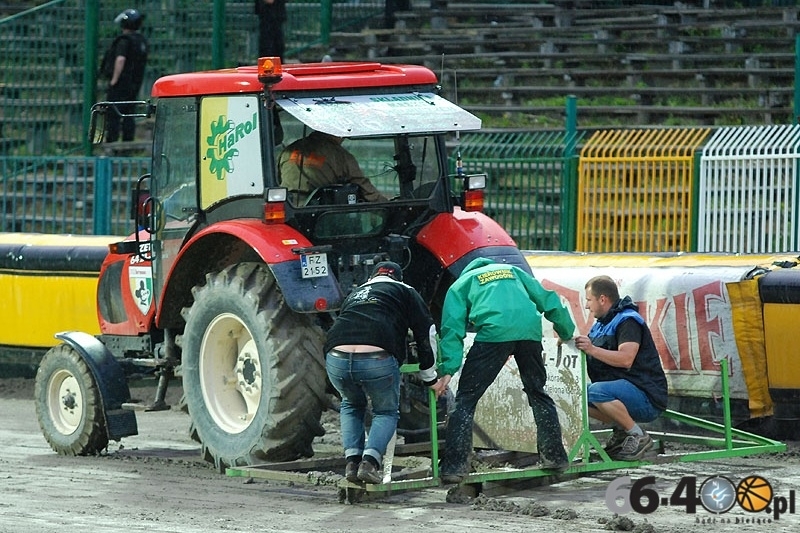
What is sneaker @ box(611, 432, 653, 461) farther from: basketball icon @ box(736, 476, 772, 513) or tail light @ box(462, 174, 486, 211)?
tail light @ box(462, 174, 486, 211)

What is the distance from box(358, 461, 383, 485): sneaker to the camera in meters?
8.23

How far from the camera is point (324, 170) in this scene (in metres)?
9.66

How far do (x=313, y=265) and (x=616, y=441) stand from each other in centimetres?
207

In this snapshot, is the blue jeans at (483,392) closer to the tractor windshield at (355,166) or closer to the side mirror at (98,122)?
the tractor windshield at (355,166)

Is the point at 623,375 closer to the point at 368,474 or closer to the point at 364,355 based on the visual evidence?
the point at 364,355

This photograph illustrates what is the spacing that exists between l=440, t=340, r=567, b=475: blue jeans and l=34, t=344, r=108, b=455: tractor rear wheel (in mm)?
3066

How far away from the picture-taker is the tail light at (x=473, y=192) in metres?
9.92

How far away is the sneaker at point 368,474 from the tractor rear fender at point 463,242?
69.2 inches

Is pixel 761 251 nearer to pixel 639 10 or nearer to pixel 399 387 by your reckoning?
pixel 399 387

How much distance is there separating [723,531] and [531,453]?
2.01m

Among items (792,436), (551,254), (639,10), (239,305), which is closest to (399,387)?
(239,305)

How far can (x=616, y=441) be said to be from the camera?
8.94m
